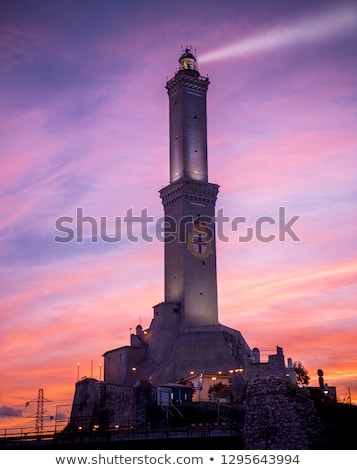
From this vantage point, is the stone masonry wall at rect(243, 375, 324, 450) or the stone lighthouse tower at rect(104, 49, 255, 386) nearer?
the stone masonry wall at rect(243, 375, 324, 450)

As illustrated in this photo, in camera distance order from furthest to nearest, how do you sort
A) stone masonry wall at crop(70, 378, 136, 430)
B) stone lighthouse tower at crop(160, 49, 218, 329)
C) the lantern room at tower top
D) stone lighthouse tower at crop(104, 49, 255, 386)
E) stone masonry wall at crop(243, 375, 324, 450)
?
the lantern room at tower top → stone lighthouse tower at crop(160, 49, 218, 329) → stone lighthouse tower at crop(104, 49, 255, 386) → stone masonry wall at crop(70, 378, 136, 430) → stone masonry wall at crop(243, 375, 324, 450)

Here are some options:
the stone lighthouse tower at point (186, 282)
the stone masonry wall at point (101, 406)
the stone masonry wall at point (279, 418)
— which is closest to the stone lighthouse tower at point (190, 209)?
the stone lighthouse tower at point (186, 282)

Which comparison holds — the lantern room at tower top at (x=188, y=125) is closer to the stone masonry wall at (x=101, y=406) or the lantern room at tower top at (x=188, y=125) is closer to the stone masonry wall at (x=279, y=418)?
the stone masonry wall at (x=101, y=406)

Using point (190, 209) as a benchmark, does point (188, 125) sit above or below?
above

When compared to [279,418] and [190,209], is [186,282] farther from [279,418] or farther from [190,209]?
[279,418]

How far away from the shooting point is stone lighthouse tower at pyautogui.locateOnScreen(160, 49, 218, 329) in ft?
404

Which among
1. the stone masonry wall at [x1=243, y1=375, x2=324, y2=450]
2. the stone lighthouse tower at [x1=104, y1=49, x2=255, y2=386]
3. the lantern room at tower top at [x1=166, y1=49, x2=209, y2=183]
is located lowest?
the stone masonry wall at [x1=243, y1=375, x2=324, y2=450]

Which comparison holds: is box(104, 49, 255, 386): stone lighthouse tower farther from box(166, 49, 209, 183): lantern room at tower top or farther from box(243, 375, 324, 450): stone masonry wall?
box(243, 375, 324, 450): stone masonry wall

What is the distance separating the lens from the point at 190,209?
126 metres

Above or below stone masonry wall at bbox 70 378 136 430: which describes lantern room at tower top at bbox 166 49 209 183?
above

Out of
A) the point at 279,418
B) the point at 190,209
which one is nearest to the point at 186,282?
the point at 190,209

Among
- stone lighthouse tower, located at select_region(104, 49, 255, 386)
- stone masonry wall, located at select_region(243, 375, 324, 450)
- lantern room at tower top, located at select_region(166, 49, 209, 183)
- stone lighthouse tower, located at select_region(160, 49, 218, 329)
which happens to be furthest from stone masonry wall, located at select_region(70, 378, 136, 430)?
lantern room at tower top, located at select_region(166, 49, 209, 183)
